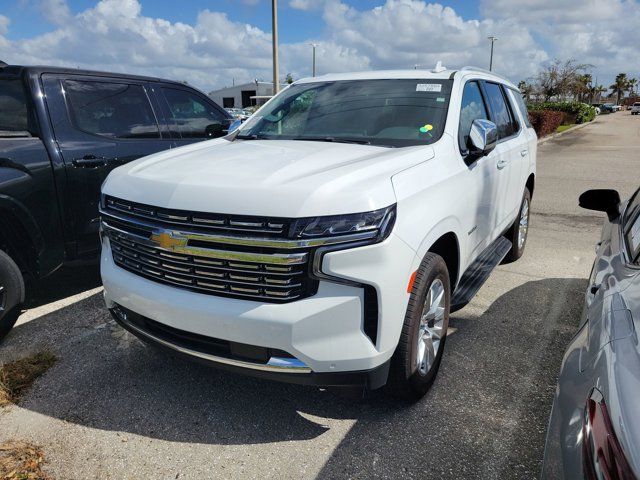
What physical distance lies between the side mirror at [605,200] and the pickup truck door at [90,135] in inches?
145

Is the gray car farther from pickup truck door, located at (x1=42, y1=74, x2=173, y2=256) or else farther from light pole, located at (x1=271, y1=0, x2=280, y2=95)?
light pole, located at (x1=271, y1=0, x2=280, y2=95)

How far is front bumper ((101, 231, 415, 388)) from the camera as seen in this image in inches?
88.7

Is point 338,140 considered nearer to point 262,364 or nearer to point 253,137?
point 253,137

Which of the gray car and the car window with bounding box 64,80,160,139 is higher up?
the car window with bounding box 64,80,160,139

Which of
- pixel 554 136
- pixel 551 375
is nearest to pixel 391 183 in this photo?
pixel 551 375

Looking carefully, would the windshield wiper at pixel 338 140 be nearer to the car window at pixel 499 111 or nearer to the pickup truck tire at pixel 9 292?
the car window at pixel 499 111

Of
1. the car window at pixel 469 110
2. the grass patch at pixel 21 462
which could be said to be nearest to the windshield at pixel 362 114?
the car window at pixel 469 110

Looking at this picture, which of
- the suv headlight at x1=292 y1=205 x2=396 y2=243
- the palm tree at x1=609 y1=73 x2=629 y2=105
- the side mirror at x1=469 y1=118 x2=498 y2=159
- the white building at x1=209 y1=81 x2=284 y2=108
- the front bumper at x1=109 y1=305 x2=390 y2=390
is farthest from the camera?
the palm tree at x1=609 y1=73 x2=629 y2=105

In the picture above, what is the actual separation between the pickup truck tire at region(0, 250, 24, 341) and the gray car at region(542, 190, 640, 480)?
3.60 m

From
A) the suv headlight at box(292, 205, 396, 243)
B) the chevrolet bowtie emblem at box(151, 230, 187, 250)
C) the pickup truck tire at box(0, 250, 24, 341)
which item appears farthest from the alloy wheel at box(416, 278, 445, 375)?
the pickup truck tire at box(0, 250, 24, 341)

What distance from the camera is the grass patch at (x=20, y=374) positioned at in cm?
308

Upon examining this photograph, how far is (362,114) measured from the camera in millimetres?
3619

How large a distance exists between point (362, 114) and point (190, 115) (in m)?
2.51

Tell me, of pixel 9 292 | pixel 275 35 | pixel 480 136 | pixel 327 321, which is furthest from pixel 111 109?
pixel 275 35
